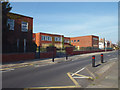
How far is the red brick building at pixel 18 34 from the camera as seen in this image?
17719mm

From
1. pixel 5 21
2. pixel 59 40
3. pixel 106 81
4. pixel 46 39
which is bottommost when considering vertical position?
pixel 106 81

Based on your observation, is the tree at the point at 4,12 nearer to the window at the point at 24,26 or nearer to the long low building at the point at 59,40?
Answer: the window at the point at 24,26

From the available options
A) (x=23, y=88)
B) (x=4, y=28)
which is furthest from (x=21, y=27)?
(x=23, y=88)

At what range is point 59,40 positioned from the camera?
56.3m

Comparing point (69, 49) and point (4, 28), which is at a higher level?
point (4, 28)

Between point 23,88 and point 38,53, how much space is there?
1546 centimetres

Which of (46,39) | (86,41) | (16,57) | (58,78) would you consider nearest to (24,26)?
(16,57)

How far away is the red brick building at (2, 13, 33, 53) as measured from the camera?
17719 millimetres

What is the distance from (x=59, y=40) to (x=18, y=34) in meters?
34.0

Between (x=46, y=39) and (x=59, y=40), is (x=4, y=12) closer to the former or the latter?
(x=46, y=39)

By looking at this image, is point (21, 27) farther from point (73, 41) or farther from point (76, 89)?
point (73, 41)

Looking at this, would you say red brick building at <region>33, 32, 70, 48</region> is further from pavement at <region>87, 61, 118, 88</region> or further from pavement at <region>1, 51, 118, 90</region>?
pavement at <region>87, 61, 118, 88</region>

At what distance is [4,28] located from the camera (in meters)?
16.4

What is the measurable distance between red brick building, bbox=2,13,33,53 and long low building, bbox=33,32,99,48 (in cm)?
2208
